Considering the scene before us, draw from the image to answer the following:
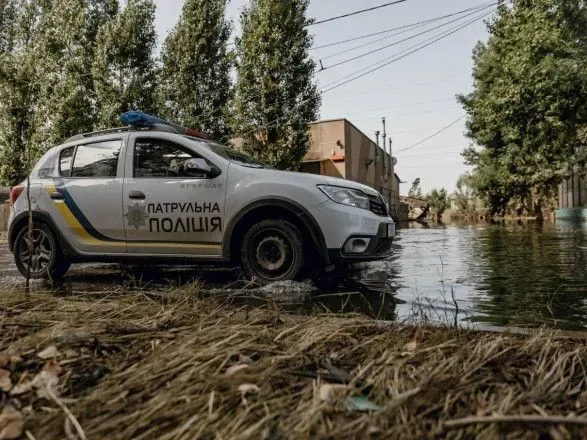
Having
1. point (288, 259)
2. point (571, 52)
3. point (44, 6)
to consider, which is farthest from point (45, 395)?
point (44, 6)

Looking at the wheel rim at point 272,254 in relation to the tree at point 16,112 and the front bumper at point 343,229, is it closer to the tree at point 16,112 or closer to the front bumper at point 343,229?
the front bumper at point 343,229

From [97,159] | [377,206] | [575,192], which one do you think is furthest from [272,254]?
[575,192]

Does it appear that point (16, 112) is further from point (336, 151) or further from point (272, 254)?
point (272, 254)

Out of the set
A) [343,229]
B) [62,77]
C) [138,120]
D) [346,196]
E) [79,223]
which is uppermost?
[62,77]

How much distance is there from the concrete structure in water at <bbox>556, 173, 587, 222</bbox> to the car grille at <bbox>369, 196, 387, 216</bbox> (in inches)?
747

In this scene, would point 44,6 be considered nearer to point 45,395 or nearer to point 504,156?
point 504,156

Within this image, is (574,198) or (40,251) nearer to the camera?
(40,251)

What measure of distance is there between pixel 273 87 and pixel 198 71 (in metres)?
3.89

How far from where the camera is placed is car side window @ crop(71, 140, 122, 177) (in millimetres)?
5164

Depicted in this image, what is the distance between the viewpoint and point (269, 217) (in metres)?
4.65

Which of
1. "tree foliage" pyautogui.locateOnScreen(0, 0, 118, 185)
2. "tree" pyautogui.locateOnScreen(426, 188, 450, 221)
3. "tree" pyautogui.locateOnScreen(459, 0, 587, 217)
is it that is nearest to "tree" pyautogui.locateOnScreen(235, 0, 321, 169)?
"tree foliage" pyautogui.locateOnScreen(0, 0, 118, 185)

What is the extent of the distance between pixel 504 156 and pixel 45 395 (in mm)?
26610

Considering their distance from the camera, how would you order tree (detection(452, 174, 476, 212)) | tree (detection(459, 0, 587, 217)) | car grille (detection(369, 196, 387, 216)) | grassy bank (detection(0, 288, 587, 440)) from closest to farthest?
grassy bank (detection(0, 288, 587, 440)) → car grille (detection(369, 196, 387, 216)) → tree (detection(459, 0, 587, 217)) → tree (detection(452, 174, 476, 212))

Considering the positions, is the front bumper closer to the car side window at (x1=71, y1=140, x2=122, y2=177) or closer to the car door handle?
the car door handle
